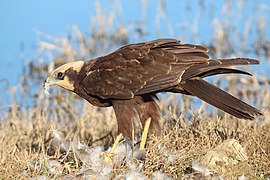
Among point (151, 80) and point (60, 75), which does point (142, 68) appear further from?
point (60, 75)

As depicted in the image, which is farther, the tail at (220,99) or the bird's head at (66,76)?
the bird's head at (66,76)

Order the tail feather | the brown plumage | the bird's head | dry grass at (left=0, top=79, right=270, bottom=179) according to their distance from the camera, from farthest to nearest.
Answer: the bird's head
the brown plumage
the tail feather
dry grass at (left=0, top=79, right=270, bottom=179)

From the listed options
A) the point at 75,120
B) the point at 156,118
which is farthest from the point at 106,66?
the point at 75,120

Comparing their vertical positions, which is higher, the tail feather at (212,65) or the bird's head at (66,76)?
the tail feather at (212,65)

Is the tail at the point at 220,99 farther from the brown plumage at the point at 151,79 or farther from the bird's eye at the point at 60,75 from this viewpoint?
the bird's eye at the point at 60,75

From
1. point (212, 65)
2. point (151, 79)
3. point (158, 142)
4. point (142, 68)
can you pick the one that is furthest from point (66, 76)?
point (212, 65)

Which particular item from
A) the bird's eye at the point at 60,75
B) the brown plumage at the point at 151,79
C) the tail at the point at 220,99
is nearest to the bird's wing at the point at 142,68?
the brown plumage at the point at 151,79

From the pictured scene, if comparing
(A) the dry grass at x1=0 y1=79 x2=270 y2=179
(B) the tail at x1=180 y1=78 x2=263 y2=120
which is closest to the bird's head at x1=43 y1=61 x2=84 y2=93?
(A) the dry grass at x1=0 y1=79 x2=270 y2=179

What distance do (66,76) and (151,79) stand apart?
923 millimetres

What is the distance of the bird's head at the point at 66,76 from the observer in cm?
627

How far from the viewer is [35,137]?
7297 millimetres

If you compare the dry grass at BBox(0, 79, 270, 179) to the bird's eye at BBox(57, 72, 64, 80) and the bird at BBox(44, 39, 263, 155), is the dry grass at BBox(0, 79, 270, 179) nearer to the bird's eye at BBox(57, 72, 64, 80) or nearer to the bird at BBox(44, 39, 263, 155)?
the bird at BBox(44, 39, 263, 155)

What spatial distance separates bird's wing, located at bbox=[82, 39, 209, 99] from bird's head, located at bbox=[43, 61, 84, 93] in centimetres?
23

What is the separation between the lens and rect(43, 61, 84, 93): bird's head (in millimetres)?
6270
